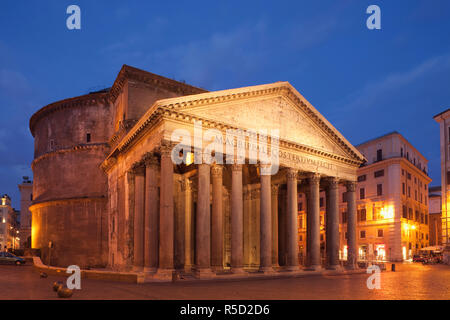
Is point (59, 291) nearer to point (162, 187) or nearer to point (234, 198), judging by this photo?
point (162, 187)

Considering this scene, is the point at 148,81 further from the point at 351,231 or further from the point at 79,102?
the point at 351,231

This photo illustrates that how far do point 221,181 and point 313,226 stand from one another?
7.58 meters

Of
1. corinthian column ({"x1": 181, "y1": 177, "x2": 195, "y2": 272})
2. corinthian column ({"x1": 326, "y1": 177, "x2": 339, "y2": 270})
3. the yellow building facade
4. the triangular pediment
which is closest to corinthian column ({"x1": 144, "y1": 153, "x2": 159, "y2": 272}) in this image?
the triangular pediment

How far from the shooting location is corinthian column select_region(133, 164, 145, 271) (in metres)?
22.3

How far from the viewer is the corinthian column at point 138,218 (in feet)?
73.2

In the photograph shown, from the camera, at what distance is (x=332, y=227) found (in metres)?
27.0

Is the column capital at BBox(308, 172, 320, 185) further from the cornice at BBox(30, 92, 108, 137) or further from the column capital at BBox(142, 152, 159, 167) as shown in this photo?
the cornice at BBox(30, 92, 108, 137)

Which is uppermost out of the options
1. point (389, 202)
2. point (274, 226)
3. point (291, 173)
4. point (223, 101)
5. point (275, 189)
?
point (223, 101)

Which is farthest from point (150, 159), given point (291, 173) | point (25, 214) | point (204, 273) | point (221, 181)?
point (25, 214)

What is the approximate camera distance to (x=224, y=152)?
21.4m

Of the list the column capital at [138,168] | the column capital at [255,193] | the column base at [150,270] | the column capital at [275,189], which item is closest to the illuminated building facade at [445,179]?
the column capital at [275,189]

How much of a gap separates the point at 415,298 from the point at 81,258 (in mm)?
25877
